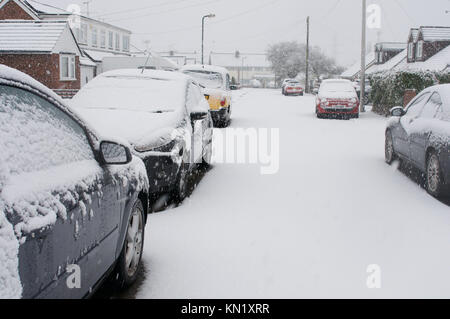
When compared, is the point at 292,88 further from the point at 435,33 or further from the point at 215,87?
the point at 215,87

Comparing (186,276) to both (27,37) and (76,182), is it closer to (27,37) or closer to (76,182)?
(76,182)

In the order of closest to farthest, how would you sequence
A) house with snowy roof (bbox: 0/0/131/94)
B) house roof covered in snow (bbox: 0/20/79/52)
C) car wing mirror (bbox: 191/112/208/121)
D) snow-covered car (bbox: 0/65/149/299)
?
1. snow-covered car (bbox: 0/65/149/299)
2. car wing mirror (bbox: 191/112/208/121)
3. house roof covered in snow (bbox: 0/20/79/52)
4. house with snowy roof (bbox: 0/0/131/94)

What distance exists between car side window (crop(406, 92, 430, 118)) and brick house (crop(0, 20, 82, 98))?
26.1m

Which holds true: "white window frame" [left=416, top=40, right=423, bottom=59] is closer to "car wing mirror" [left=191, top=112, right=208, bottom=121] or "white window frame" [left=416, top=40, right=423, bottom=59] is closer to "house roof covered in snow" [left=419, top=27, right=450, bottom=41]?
"house roof covered in snow" [left=419, top=27, right=450, bottom=41]

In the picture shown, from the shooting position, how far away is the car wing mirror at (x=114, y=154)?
11.4 ft

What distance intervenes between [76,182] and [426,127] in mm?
6331

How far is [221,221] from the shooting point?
20.3ft

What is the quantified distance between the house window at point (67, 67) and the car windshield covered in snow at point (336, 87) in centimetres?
1883

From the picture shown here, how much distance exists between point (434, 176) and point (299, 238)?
9.44ft

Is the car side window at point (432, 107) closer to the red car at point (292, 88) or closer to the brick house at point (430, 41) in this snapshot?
the brick house at point (430, 41)

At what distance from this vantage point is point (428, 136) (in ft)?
25.3

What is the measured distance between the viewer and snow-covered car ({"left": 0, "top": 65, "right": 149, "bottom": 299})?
2.15 m

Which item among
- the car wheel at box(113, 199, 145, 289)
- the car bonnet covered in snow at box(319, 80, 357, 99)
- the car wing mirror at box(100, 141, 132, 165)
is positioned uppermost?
the car bonnet covered in snow at box(319, 80, 357, 99)

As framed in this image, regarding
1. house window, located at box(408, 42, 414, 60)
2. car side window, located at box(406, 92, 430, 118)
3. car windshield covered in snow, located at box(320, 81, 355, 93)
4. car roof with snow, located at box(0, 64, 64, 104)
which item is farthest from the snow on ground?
house window, located at box(408, 42, 414, 60)
